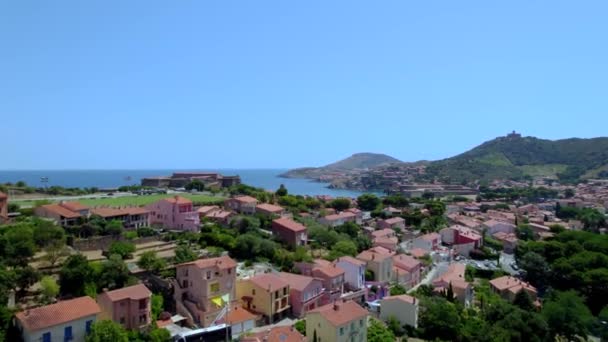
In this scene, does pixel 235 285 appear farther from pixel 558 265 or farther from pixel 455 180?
pixel 455 180

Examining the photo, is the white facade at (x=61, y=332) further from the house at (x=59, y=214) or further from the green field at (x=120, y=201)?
the green field at (x=120, y=201)

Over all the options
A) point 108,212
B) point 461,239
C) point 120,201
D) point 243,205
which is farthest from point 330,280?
point 120,201

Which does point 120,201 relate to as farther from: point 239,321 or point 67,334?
point 67,334

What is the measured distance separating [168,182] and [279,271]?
56952 mm

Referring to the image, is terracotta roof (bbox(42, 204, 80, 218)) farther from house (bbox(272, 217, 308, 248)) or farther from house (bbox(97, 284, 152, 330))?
house (bbox(272, 217, 308, 248))

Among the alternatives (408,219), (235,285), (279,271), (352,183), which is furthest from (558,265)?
(352,183)

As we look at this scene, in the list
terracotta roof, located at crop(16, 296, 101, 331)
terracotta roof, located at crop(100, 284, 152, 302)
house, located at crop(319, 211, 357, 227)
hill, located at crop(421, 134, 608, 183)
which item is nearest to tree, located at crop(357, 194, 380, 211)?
house, located at crop(319, 211, 357, 227)

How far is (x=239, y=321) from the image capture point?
22547 mm

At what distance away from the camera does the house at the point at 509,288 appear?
34.2 m

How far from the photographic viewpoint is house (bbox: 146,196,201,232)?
3672cm

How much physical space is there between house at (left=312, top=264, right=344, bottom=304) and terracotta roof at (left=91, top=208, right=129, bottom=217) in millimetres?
17272

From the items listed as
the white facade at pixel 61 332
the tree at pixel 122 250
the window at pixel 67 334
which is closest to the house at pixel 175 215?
the tree at pixel 122 250

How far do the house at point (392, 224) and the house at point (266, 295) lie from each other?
90.1 ft

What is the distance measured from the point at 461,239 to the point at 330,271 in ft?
85.7
